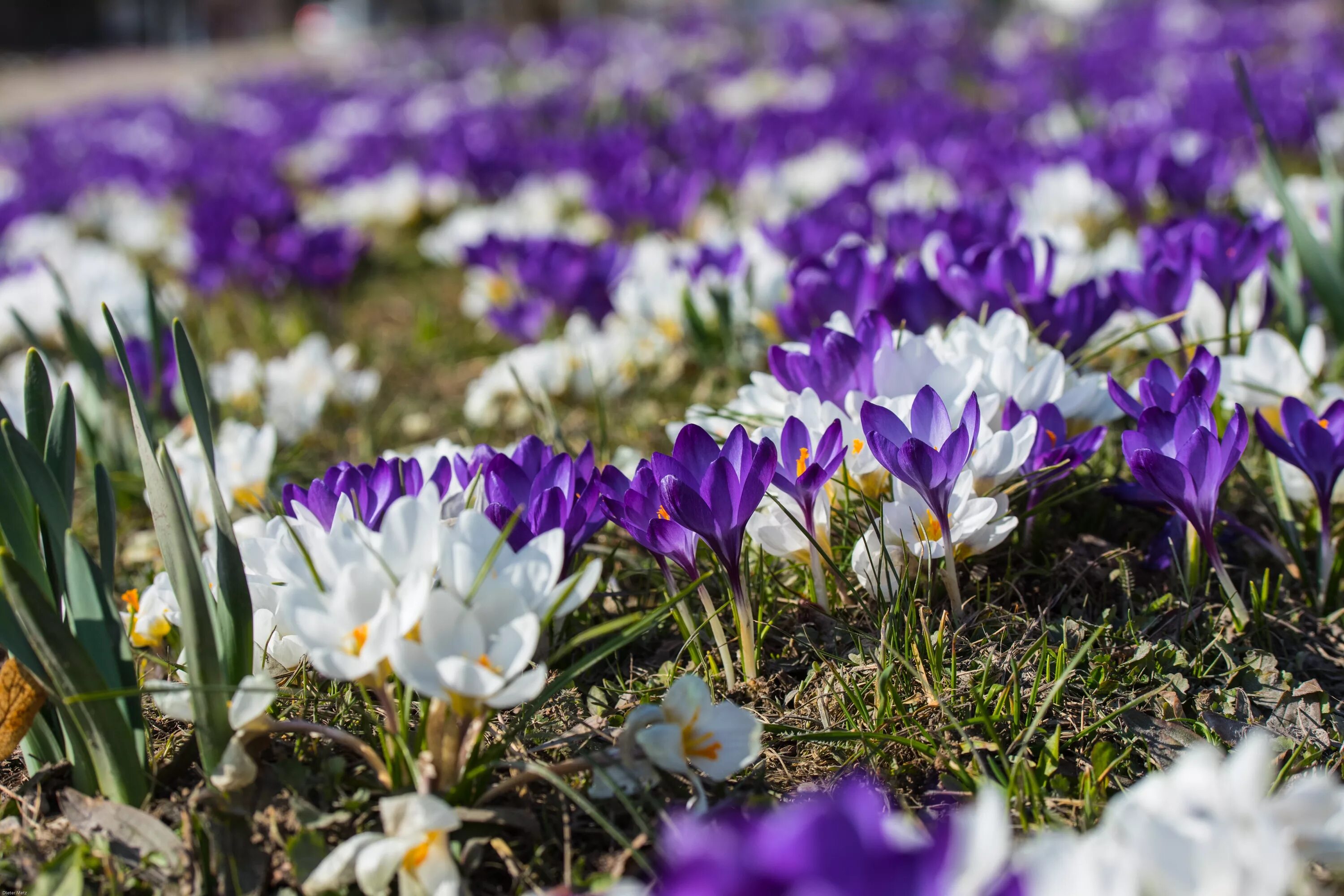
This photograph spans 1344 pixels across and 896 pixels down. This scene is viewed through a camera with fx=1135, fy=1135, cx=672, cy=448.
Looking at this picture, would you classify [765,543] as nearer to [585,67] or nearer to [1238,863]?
[1238,863]

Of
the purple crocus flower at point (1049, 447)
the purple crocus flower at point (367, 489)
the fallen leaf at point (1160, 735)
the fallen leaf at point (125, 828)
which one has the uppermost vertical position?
the purple crocus flower at point (367, 489)

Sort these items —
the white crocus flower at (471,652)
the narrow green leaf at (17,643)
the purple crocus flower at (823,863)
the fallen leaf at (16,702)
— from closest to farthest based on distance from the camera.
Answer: the purple crocus flower at (823,863)
the white crocus flower at (471,652)
the narrow green leaf at (17,643)
the fallen leaf at (16,702)

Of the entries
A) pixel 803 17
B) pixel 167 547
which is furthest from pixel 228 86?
pixel 167 547

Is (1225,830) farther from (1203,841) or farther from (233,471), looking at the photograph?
(233,471)

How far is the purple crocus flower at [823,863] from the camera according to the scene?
2.47ft

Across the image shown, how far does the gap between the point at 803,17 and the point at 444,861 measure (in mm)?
15849

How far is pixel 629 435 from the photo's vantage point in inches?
99.3

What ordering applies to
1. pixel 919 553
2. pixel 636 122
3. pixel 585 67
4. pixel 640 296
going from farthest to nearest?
pixel 585 67, pixel 636 122, pixel 640 296, pixel 919 553

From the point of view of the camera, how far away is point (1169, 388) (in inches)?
61.6

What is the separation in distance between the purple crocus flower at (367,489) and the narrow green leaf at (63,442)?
254 mm

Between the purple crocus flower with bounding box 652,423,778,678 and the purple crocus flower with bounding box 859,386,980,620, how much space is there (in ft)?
0.49

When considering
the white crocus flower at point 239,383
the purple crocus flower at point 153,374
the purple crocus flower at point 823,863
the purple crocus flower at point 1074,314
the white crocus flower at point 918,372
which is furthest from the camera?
the white crocus flower at point 239,383

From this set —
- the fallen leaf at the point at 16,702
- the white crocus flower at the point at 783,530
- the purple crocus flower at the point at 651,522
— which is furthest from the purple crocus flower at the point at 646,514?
the fallen leaf at the point at 16,702

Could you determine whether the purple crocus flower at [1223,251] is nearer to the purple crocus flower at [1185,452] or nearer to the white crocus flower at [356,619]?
the purple crocus flower at [1185,452]
